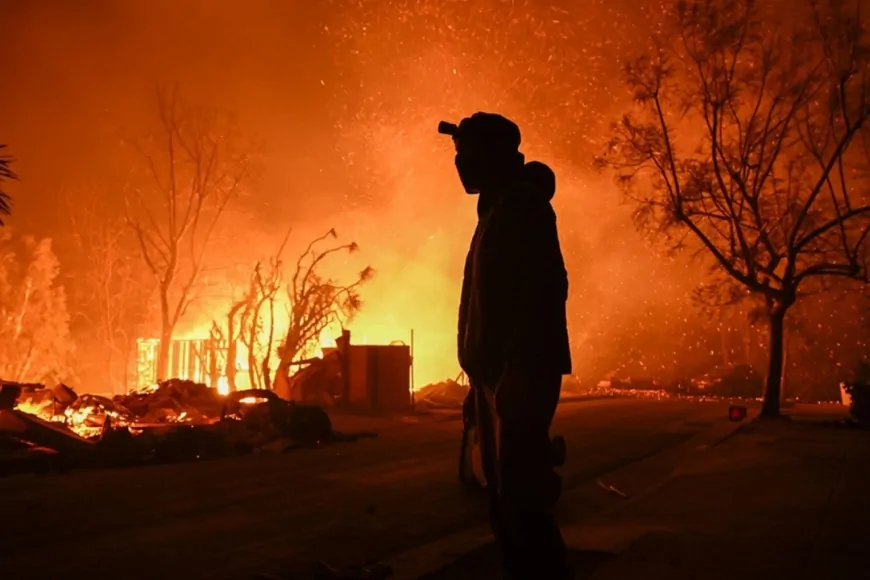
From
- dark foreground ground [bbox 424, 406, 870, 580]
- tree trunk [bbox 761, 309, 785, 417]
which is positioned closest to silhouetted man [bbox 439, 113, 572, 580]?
dark foreground ground [bbox 424, 406, 870, 580]

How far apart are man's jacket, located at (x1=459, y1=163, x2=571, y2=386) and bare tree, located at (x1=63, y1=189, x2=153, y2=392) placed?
124 ft

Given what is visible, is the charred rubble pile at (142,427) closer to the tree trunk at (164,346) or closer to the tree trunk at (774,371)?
the tree trunk at (774,371)

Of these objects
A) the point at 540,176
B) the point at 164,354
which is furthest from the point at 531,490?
the point at 164,354

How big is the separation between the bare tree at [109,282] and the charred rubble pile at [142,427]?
76.7 ft

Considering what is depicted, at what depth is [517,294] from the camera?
10.3 feet

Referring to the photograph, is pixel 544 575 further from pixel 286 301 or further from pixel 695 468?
pixel 286 301

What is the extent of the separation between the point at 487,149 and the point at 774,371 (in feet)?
59.1

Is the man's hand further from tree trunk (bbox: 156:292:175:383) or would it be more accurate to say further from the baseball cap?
tree trunk (bbox: 156:292:175:383)


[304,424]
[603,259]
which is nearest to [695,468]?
[304,424]

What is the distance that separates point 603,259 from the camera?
5391cm

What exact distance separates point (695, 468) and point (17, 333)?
39339 mm

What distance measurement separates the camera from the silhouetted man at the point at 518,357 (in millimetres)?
3027

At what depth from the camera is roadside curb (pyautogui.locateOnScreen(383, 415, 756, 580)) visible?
16.5ft

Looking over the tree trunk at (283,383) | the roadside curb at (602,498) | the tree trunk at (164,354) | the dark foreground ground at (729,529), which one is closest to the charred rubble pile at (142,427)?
the tree trunk at (283,383)
